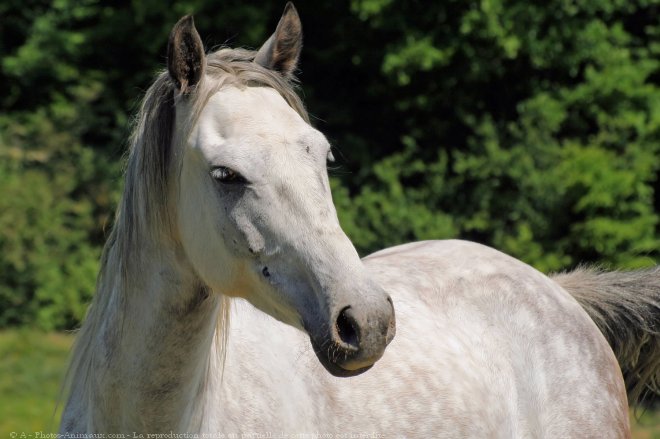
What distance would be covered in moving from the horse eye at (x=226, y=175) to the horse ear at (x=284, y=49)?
1.75 ft

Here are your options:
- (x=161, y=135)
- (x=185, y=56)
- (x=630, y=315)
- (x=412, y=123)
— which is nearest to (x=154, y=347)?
(x=161, y=135)

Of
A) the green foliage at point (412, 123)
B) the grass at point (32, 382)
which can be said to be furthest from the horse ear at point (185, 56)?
the green foliage at point (412, 123)

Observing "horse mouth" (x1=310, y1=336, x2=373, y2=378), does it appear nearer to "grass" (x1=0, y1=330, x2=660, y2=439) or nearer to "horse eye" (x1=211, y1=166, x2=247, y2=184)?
"horse eye" (x1=211, y1=166, x2=247, y2=184)

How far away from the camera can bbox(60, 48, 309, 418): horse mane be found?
2600mm

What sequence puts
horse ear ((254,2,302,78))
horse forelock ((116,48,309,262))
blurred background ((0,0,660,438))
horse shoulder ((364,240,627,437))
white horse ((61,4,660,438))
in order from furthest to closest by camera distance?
blurred background ((0,0,660,438)) < horse shoulder ((364,240,627,437)) < horse ear ((254,2,302,78)) < horse forelock ((116,48,309,262)) < white horse ((61,4,660,438))

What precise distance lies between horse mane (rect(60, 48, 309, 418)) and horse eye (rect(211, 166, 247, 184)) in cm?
19

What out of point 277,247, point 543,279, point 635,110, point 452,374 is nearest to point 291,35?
point 277,247

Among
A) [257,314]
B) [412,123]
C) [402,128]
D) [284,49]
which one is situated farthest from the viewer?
[402,128]

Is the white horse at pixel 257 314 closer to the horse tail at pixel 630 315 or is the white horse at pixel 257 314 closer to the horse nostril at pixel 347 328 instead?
the horse nostril at pixel 347 328

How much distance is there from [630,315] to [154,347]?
6.96ft

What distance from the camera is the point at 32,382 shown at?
8312mm

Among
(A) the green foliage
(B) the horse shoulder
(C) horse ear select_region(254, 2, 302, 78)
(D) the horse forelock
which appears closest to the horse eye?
(D) the horse forelock

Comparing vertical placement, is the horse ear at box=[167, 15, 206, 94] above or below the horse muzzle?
above

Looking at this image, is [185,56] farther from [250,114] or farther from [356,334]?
[356,334]
